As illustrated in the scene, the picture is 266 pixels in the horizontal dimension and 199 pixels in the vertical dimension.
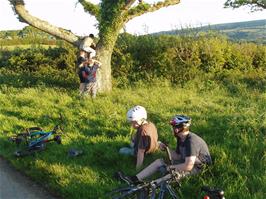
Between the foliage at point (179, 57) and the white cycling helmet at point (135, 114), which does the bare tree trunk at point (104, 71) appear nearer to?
the foliage at point (179, 57)

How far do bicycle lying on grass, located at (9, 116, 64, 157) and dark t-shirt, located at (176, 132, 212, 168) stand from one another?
373 centimetres

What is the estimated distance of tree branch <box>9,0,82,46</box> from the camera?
1312 centimetres

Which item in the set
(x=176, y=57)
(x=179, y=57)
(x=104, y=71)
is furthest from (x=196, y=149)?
(x=176, y=57)

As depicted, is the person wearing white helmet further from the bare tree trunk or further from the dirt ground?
the bare tree trunk

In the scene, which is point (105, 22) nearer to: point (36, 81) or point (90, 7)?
point (90, 7)

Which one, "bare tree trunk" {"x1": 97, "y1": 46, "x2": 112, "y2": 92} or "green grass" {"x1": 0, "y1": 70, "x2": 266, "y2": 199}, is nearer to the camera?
"green grass" {"x1": 0, "y1": 70, "x2": 266, "y2": 199}

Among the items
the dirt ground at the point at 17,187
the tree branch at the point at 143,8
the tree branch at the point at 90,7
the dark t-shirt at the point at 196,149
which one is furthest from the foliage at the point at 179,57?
the dark t-shirt at the point at 196,149

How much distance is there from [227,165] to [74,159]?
3243 mm

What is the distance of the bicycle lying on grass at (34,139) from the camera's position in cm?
894

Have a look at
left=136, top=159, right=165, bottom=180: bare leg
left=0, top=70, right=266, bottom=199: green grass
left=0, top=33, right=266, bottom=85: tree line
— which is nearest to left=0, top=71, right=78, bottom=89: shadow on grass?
left=0, top=33, right=266, bottom=85: tree line

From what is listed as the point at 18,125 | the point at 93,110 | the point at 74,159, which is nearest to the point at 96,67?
the point at 93,110

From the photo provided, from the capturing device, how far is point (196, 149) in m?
6.27

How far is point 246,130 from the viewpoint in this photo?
8055mm

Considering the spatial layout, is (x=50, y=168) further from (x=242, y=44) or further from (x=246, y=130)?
(x=242, y=44)
